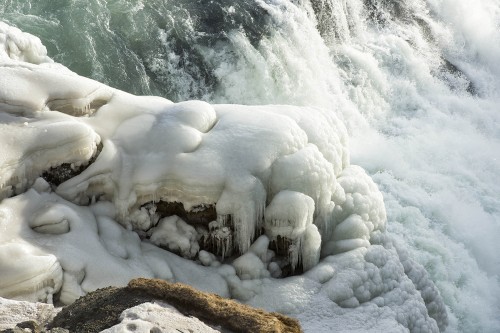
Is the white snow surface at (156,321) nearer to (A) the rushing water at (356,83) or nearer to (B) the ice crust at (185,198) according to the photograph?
(B) the ice crust at (185,198)

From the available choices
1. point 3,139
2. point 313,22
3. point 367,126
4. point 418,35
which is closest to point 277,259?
point 3,139

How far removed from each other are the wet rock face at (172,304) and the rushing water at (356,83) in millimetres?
4722

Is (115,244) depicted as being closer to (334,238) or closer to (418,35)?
(334,238)

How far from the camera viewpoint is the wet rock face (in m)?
3.36

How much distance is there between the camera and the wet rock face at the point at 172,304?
11.0 ft

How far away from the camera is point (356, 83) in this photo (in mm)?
11391

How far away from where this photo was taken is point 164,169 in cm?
512

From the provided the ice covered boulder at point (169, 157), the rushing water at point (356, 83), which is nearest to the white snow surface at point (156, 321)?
the ice covered boulder at point (169, 157)

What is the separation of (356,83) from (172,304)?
8573 mm

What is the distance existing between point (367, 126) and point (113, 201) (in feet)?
21.4

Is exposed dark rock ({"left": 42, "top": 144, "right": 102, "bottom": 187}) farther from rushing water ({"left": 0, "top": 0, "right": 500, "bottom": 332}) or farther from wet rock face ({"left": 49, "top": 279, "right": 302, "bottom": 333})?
rushing water ({"left": 0, "top": 0, "right": 500, "bottom": 332})

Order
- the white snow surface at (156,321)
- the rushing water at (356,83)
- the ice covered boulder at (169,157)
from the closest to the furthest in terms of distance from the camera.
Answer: the white snow surface at (156,321)
the ice covered boulder at (169,157)
the rushing water at (356,83)

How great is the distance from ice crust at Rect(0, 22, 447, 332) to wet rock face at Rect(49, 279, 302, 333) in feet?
3.38

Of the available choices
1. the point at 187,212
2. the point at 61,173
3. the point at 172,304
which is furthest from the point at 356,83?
the point at 172,304
